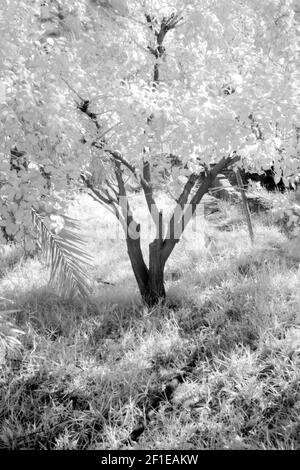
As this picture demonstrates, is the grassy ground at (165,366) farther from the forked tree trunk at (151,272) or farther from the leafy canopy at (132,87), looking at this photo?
the leafy canopy at (132,87)

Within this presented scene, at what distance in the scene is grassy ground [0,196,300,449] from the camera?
3527mm

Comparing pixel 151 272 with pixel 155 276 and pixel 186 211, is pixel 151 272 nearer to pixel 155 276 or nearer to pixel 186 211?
pixel 155 276

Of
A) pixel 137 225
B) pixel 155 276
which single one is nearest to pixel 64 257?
pixel 137 225

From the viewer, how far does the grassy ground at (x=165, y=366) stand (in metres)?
3.53

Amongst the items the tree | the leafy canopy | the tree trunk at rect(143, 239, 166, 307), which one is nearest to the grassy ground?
the tree trunk at rect(143, 239, 166, 307)

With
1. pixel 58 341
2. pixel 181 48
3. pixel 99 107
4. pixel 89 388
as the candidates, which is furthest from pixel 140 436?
pixel 181 48

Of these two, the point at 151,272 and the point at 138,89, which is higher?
the point at 138,89

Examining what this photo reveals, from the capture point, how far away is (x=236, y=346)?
407 centimetres

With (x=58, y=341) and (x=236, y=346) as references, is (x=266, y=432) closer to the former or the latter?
(x=236, y=346)

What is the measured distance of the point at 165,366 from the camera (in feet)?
14.2

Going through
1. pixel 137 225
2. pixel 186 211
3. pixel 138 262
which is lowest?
pixel 138 262

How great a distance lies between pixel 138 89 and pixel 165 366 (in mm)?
2617

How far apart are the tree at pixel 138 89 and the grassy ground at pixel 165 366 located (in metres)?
1.18

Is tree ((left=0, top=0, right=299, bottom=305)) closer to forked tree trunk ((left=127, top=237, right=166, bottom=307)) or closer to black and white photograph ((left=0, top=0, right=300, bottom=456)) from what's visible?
black and white photograph ((left=0, top=0, right=300, bottom=456))
